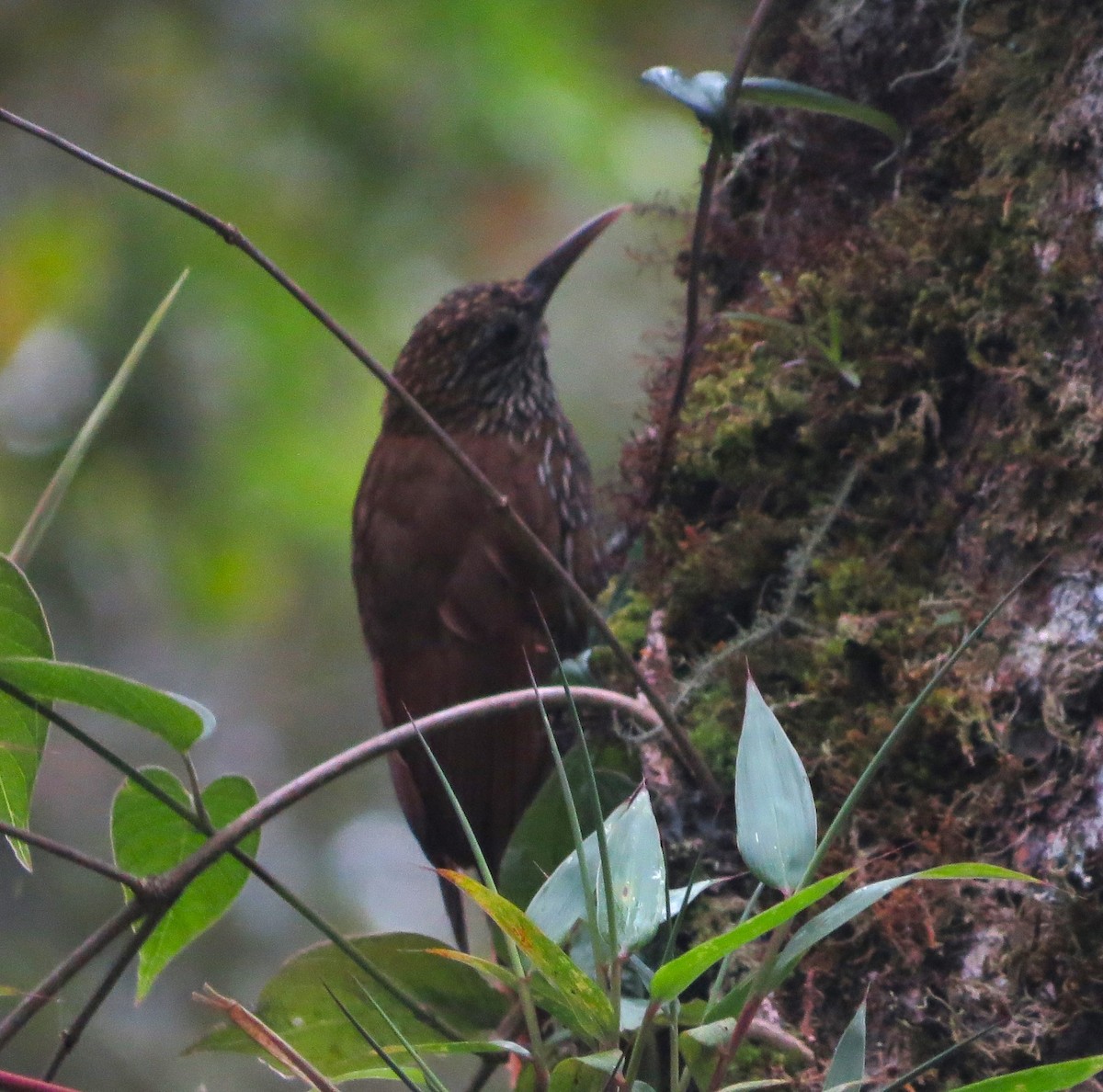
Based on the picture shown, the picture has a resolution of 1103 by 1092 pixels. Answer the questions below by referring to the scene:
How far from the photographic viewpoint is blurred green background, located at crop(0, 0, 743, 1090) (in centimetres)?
379

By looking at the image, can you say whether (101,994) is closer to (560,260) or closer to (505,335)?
(560,260)

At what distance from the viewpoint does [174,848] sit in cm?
136

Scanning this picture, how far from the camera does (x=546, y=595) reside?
2.70 metres

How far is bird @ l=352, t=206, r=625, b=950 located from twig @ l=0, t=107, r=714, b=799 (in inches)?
36.3

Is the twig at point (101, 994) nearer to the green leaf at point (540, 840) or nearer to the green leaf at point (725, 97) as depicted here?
the green leaf at point (540, 840)

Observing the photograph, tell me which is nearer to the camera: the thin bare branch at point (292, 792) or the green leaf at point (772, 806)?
the green leaf at point (772, 806)

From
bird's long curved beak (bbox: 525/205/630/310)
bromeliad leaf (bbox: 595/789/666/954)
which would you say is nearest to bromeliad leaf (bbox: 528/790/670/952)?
bromeliad leaf (bbox: 595/789/666/954)

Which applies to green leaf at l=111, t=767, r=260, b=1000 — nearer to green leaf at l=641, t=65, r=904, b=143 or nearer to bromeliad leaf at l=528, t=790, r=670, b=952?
bromeliad leaf at l=528, t=790, r=670, b=952

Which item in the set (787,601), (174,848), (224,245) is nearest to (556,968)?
(174,848)

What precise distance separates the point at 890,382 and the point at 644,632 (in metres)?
0.52

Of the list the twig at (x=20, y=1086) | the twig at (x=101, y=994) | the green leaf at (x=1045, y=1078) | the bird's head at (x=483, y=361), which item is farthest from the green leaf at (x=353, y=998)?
the bird's head at (x=483, y=361)

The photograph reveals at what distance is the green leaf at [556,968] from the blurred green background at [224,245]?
101 inches

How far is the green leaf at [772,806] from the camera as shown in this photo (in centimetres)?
97

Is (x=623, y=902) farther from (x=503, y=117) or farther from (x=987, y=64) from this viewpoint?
(x=503, y=117)
